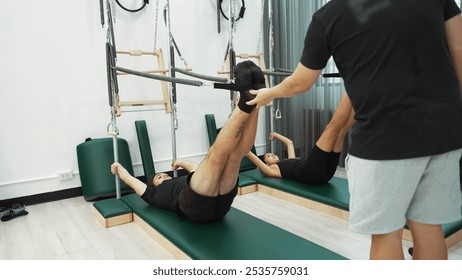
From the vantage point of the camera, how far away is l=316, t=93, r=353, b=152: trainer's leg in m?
2.74

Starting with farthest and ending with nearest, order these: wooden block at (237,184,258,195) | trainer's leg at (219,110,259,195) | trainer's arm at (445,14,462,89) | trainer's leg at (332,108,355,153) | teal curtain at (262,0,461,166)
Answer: teal curtain at (262,0,461,166), wooden block at (237,184,258,195), trainer's leg at (332,108,355,153), trainer's leg at (219,110,259,195), trainer's arm at (445,14,462,89)

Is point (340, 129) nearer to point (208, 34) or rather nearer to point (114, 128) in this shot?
point (114, 128)

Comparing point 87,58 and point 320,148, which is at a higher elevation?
point 87,58

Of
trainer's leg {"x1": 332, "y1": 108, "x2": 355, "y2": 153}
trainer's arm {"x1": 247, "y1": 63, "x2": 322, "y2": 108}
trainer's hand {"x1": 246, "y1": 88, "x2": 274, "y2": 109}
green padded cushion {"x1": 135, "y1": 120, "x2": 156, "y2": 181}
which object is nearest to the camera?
trainer's arm {"x1": 247, "y1": 63, "x2": 322, "y2": 108}

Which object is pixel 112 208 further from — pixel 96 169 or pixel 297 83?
pixel 297 83

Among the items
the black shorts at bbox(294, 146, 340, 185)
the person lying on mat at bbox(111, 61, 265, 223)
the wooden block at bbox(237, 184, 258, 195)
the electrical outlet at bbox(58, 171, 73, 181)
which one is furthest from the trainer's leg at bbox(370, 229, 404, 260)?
the electrical outlet at bbox(58, 171, 73, 181)

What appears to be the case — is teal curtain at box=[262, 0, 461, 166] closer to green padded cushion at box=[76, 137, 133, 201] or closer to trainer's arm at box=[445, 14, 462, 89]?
green padded cushion at box=[76, 137, 133, 201]

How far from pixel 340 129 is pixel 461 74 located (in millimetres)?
1545

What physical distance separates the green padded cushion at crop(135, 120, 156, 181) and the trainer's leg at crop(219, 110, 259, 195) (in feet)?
6.26

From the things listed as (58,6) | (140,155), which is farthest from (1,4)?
(140,155)

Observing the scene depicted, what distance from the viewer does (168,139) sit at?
445 centimetres

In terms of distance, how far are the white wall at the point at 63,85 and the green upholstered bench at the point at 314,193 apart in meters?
1.47

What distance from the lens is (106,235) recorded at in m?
2.79

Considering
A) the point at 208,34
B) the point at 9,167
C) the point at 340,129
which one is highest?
the point at 208,34
